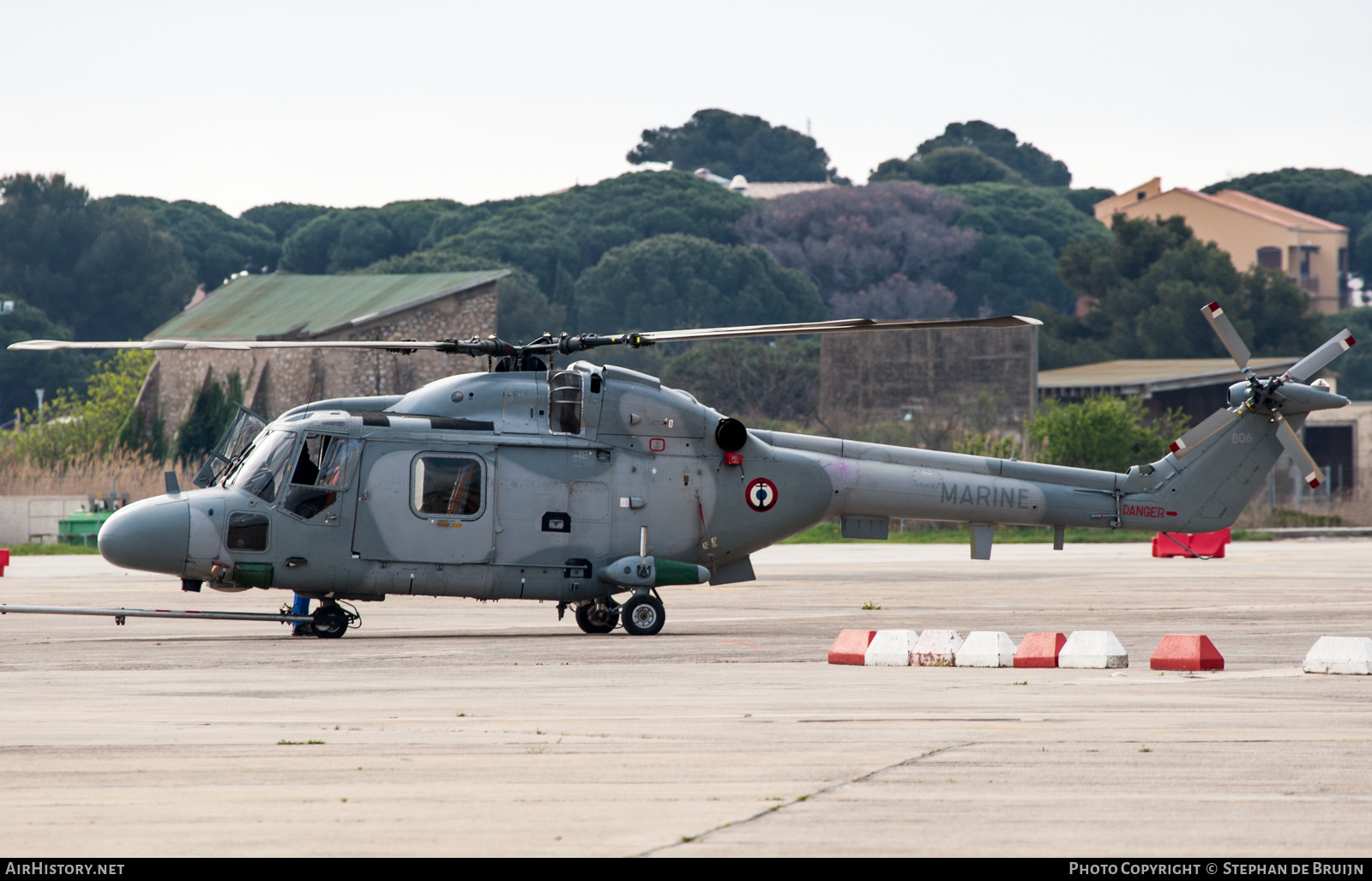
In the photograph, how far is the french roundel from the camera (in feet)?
63.0

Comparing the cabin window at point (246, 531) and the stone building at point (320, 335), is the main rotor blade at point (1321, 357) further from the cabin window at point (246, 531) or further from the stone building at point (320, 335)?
the stone building at point (320, 335)

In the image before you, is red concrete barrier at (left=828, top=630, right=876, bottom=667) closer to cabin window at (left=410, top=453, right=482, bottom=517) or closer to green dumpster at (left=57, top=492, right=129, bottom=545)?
cabin window at (left=410, top=453, right=482, bottom=517)

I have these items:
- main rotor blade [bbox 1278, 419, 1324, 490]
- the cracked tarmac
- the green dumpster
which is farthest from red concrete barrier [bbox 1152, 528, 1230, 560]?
the green dumpster

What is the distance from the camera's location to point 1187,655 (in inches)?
552

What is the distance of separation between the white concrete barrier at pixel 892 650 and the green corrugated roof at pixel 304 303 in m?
51.0

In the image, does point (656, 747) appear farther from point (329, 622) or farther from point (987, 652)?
point (329, 622)

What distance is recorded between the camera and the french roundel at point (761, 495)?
755 inches

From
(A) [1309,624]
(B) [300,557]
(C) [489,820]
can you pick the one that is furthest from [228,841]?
(A) [1309,624]

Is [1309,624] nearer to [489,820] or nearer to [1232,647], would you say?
[1232,647]

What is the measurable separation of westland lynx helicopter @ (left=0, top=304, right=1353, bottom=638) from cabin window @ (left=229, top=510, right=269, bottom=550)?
0.06 feet

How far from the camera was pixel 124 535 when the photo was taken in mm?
17000

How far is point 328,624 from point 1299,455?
1207cm

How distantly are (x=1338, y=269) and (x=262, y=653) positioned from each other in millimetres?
136276

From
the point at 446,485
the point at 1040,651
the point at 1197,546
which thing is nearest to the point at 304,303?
the point at 1197,546
